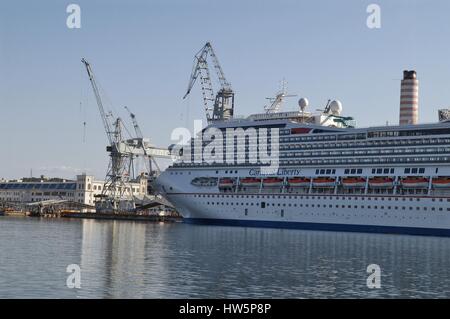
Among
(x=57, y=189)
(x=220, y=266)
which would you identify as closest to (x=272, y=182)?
(x=220, y=266)

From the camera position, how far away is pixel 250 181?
3504 inches

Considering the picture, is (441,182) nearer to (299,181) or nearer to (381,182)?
(381,182)

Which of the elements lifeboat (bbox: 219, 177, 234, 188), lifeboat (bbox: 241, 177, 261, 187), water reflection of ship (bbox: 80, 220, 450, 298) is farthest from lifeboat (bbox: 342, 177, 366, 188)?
lifeboat (bbox: 219, 177, 234, 188)

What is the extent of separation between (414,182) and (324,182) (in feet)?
35.2

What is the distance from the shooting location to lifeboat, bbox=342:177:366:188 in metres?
80.4

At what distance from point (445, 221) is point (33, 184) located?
126 m

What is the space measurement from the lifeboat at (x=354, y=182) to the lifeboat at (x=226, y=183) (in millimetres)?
14777

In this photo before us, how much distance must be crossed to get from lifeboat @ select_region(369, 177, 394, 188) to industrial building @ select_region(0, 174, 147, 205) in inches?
3535

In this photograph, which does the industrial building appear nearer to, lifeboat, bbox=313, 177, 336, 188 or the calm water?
lifeboat, bbox=313, 177, 336, 188

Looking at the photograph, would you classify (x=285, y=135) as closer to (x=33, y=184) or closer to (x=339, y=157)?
(x=339, y=157)

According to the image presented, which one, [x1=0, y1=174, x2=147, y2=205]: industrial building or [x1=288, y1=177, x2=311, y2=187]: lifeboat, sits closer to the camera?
[x1=288, y1=177, x2=311, y2=187]: lifeboat

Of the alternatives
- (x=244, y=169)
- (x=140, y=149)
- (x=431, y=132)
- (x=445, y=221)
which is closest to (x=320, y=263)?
(x=445, y=221)

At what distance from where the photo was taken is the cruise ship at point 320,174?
250 feet

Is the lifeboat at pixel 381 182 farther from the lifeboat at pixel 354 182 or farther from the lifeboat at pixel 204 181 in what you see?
the lifeboat at pixel 204 181
